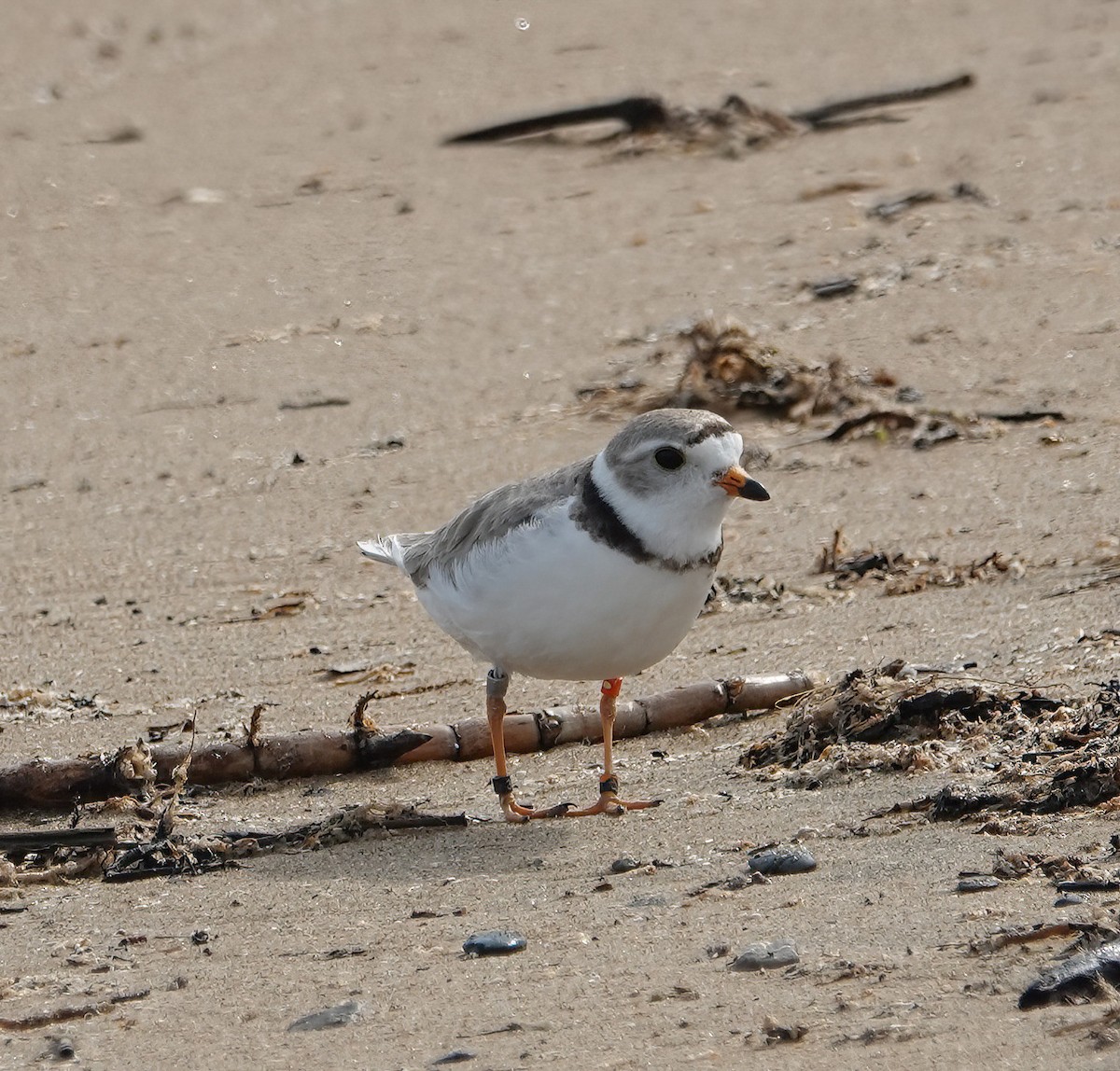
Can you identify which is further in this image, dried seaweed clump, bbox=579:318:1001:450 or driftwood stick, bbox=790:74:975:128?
driftwood stick, bbox=790:74:975:128

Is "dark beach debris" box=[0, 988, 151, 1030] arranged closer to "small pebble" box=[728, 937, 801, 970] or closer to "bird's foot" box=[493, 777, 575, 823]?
"small pebble" box=[728, 937, 801, 970]

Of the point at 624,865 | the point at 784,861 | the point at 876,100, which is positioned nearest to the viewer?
the point at 784,861

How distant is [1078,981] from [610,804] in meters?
1.92

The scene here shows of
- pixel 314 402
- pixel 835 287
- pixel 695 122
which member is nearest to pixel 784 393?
pixel 835 287

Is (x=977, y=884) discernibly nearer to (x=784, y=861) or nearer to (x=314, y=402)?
(x=784, y=861)

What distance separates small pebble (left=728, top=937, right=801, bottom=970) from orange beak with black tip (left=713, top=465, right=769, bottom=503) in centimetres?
131

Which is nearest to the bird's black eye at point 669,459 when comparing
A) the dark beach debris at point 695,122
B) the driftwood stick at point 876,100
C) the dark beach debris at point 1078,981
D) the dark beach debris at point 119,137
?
the dark beach debris at point 1078,981

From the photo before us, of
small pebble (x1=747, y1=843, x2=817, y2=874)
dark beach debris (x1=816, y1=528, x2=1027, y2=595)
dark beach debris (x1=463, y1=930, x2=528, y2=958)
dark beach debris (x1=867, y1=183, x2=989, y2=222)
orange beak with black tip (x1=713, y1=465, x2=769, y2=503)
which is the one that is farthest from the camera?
dark beach debris (x1=867, y1=183, x2=989, y2=222)

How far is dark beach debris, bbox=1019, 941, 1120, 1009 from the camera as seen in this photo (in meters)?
3.08

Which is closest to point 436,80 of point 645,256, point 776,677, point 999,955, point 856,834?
point 645,256

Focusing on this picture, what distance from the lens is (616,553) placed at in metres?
4.56

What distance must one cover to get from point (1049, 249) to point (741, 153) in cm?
242

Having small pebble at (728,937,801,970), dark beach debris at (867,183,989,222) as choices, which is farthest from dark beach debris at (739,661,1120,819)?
dark beach debris at (867,183,989,222)

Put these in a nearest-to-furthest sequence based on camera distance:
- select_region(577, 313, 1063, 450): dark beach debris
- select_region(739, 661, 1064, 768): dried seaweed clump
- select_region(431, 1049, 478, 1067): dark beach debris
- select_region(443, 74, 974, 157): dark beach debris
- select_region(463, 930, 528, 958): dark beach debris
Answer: select_region(431, 1049, 478, 1067): dark beach debris, select_region(463, 930, 528, 958): dark beach debris, select_region(739, 661, 1064, 768): dried seaweed clump, select_region(577, 313, 1063, 450): dark beach debris, select_region(443, 74, 974, 157): dark beach debris
